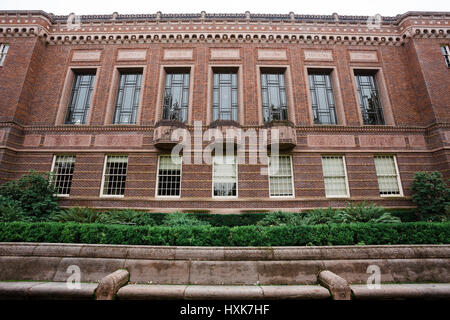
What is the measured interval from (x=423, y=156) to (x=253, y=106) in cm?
1274

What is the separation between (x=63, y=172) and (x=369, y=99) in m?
24.0

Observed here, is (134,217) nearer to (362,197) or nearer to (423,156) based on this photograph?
(362,197)

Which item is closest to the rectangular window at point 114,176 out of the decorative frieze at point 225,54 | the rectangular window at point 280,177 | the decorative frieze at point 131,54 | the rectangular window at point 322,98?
the decorative frieze at point 131,54

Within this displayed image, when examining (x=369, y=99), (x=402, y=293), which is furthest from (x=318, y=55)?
(x=402, y=293)

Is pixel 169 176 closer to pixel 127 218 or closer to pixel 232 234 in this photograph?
pixel 127 218

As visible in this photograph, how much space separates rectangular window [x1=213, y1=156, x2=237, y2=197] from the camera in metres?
14.2

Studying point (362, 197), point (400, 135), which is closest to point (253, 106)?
point (362, 197)

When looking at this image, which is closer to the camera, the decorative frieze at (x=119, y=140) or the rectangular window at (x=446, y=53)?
the decorative frieze at (x=119, y=140)

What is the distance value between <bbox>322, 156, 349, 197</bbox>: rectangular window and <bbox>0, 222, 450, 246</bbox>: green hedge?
5950 mm

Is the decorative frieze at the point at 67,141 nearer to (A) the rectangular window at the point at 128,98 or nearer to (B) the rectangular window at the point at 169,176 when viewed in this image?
(A) the rectangular window at the point at 128,98

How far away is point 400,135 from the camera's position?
15055 millimetres

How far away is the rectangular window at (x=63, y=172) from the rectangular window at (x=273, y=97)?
48.3 feet

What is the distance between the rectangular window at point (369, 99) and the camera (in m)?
16.3

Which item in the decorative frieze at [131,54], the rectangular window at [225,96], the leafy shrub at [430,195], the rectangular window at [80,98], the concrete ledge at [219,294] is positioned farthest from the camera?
the decorative frieze at [131,54]
